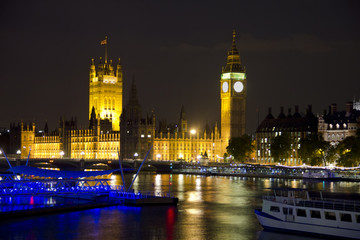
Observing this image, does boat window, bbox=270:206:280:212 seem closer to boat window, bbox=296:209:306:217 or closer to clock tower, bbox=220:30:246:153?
boat window, bbox=296:209:306:217

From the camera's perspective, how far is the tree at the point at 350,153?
374ft

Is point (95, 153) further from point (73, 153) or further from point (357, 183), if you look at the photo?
point (357, 183)

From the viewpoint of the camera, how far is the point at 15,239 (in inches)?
1960

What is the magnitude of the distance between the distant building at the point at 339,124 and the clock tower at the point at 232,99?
94.4 feet

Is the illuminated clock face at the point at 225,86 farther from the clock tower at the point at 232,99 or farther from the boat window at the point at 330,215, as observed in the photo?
the boat window at the point at 330,215

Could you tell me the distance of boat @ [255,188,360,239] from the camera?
4838 cm

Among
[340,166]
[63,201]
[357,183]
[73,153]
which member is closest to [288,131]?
[340,166]

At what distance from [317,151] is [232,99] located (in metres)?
43.5

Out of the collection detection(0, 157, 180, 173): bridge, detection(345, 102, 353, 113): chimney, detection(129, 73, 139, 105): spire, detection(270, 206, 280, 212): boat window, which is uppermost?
detection(129, 73, 139, 105): spire

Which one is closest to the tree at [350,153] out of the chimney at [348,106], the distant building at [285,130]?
the chimney at [348,106]

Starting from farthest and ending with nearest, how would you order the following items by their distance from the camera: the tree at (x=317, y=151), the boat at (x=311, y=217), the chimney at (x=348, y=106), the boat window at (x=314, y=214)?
the chimney at (x=348, y=106), the tree at (x=317, y=151), the boat window at (x=314, y=214), the boat at (x=311, y=217)

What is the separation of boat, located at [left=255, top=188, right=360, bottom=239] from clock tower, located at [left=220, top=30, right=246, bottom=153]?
118 meters

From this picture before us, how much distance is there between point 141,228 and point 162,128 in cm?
12067

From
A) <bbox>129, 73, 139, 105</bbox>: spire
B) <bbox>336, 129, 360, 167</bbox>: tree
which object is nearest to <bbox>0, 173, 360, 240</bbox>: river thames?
<bbox>336, 129, 360, 167</bbox>: tree
